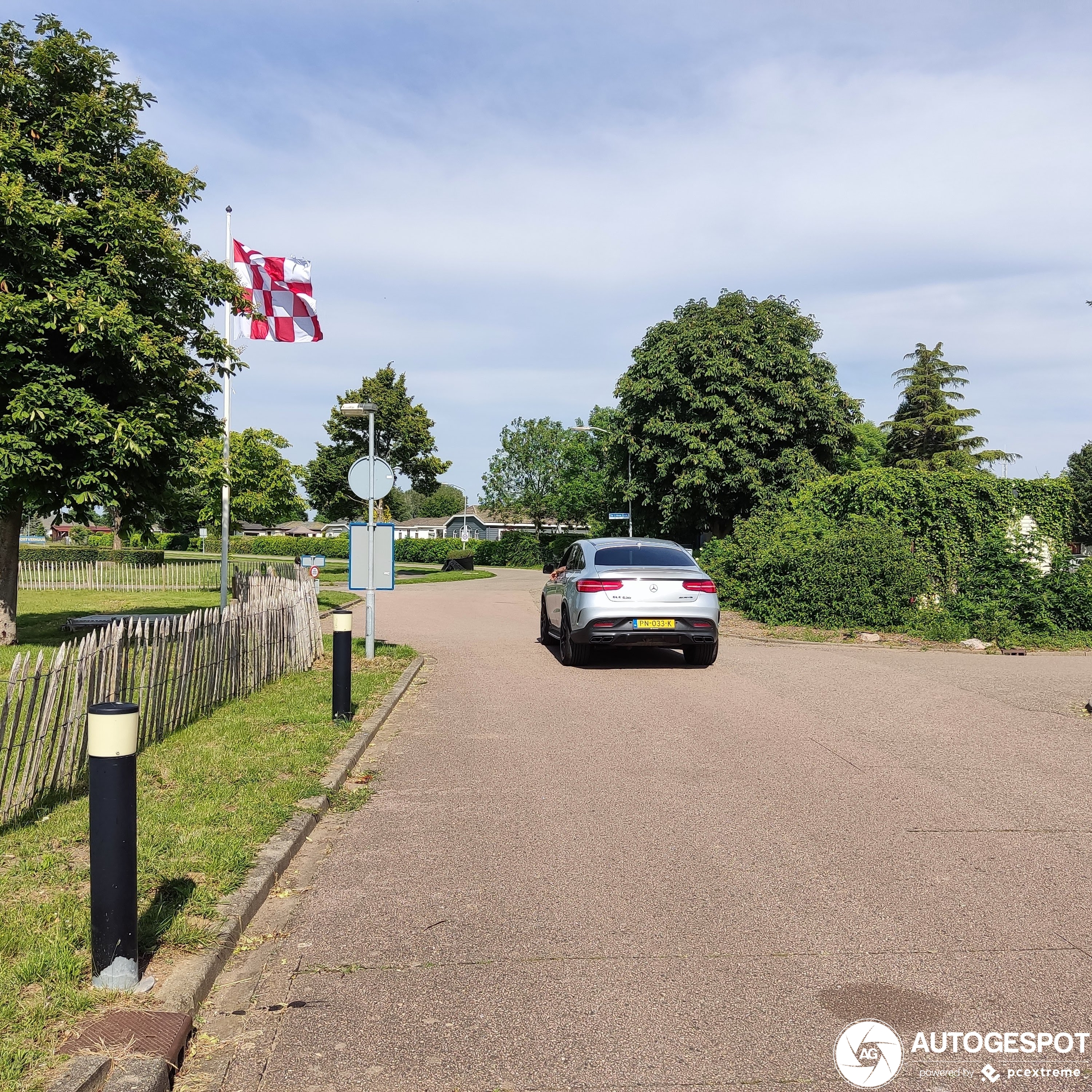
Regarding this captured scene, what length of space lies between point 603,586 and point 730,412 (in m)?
22.7

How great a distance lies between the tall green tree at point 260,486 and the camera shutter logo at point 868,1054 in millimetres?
32605

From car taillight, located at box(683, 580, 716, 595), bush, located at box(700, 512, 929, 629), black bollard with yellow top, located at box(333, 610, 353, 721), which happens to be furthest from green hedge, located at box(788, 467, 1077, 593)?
black bollard with yellow top, located at box(333, 610, 353, 721)

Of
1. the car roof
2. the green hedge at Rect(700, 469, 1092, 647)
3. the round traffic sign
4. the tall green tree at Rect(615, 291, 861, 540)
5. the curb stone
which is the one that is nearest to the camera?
the curb stone

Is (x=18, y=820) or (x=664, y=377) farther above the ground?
(x=664, y=377)

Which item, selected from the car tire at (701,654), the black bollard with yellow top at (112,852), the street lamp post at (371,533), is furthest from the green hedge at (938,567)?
the black bollard with yellow top at (112,852)

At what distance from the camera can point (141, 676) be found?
7145 mm

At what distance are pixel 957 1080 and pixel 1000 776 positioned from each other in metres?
4.58

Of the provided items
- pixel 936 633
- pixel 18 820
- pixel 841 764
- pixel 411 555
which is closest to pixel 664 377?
pixel 936 633

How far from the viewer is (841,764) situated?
24.2 feet

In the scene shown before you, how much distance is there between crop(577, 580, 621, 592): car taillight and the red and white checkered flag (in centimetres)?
1273

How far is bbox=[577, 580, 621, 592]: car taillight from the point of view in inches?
480

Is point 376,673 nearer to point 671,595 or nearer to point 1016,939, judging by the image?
point 671,595

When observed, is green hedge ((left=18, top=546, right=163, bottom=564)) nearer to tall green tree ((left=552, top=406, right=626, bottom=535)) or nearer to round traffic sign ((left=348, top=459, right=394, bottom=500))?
round traffic sign ((left=348, top=459, right=394, bottom=500))

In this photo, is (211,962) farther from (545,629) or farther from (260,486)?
(260,486)
